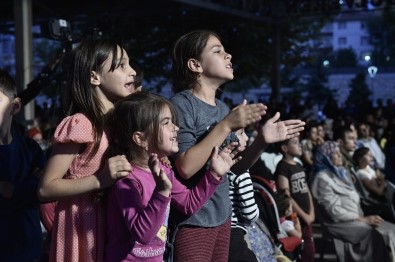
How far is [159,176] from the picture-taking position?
226 cm

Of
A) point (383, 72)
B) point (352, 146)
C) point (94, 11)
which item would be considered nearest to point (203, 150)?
point (352, 146)

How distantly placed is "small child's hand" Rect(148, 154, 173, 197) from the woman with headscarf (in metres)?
4.38

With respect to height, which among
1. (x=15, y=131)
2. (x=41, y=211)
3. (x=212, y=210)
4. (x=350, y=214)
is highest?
(x=15, y=131)

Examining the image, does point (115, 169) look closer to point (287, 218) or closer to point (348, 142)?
point (287, 218)

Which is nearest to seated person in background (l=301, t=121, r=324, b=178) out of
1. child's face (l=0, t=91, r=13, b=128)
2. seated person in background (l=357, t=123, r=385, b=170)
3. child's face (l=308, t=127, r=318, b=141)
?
child's face (l=308, t=127, r=318, b=141)

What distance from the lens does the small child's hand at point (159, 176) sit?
225cm

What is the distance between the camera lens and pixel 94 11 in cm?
1831

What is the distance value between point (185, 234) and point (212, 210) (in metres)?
0.16

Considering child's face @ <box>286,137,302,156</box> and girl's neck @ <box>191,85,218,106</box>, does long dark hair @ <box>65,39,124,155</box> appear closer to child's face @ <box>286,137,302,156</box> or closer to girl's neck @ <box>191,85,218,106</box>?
girl's neck @ <box>191,85,218,106</box>

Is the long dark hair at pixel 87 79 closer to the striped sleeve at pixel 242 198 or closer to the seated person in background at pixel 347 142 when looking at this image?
the striped sleeve at pixel 242 198

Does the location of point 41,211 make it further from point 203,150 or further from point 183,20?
point 183,20

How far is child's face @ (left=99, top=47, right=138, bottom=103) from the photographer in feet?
8.49

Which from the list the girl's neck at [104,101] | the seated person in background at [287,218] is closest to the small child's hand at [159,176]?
the girl's neck at [104,101]

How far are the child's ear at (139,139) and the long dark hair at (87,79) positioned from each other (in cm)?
13
